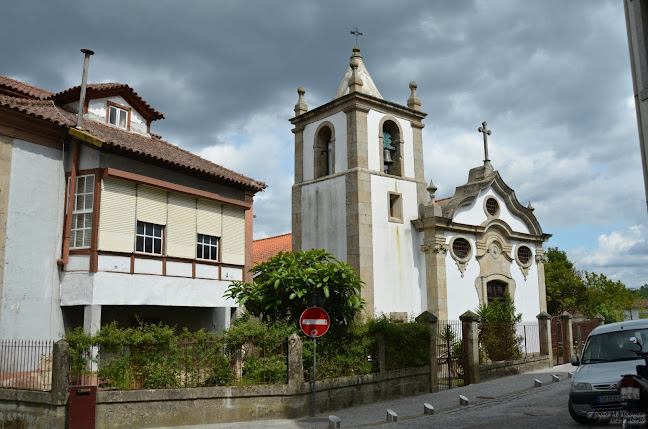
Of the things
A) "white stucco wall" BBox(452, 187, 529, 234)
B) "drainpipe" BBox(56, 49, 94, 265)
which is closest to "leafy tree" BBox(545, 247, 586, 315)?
"white stucco wall" BBox(452, 187, 529, 234)

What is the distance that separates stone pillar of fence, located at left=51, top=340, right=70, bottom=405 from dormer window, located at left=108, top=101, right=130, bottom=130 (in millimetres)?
8808

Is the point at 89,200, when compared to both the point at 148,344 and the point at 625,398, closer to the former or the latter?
the point at 148,344

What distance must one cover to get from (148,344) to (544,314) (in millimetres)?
15120

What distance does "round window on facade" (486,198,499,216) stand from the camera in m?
23.8

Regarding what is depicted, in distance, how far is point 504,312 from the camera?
22.3 m

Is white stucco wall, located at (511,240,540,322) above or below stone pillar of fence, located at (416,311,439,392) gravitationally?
above

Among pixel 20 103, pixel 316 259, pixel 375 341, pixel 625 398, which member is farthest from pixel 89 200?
pixel 625 398

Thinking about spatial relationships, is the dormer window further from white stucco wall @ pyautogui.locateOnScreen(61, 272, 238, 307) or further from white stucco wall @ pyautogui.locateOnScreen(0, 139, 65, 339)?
white stucco wall @ pyautogui.locateOnScreen(61, 272, 238, 307)

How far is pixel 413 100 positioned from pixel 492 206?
5.40 meters

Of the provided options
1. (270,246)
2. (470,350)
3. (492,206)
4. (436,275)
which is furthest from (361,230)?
(270,246)

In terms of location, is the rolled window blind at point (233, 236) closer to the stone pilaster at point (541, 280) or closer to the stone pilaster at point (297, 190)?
the stone pilaster at point (297, 190)

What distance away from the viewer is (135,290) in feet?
50.7

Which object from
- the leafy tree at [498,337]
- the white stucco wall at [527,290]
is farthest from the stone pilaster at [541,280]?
the leafy tree at [498,337]

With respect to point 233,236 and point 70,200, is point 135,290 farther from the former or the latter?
point 233,236
